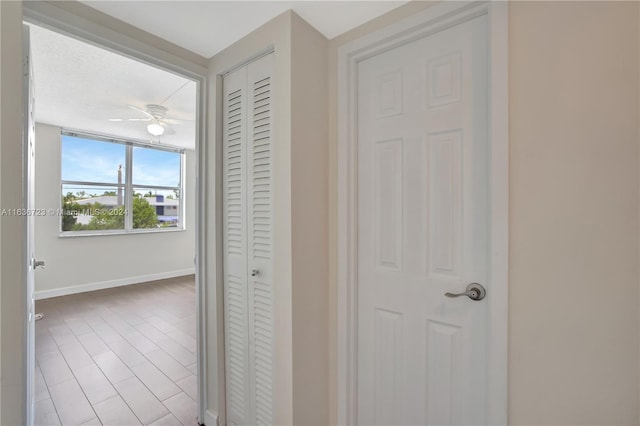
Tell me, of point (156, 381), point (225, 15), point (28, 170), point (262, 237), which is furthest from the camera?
point (156, 381)

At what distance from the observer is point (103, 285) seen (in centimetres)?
444

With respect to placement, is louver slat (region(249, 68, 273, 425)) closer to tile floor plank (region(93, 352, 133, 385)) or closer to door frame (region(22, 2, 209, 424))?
door frame (region(22, 2, 209, 424))

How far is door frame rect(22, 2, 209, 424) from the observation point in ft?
3.86

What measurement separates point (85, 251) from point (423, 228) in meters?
5.13

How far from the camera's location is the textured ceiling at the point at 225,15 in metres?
1.26

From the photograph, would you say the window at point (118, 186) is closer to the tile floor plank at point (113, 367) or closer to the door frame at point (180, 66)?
the tile floor plank at point (113, 367)

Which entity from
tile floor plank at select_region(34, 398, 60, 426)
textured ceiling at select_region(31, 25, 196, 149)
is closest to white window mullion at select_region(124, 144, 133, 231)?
textured ceiling at select_region(31, 25, 196, 149)

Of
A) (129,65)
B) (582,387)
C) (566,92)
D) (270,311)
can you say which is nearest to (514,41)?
(566,92)

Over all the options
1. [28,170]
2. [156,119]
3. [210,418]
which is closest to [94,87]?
[156,119]

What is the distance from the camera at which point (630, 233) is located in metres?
0.84

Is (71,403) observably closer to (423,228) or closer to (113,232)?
(423,228)

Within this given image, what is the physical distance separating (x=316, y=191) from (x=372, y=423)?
1.23 metres

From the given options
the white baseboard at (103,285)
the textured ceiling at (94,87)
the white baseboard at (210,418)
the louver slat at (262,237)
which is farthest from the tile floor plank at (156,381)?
the white baseboard at (103,285)

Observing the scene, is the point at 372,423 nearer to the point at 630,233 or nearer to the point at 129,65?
the point at 630,233
